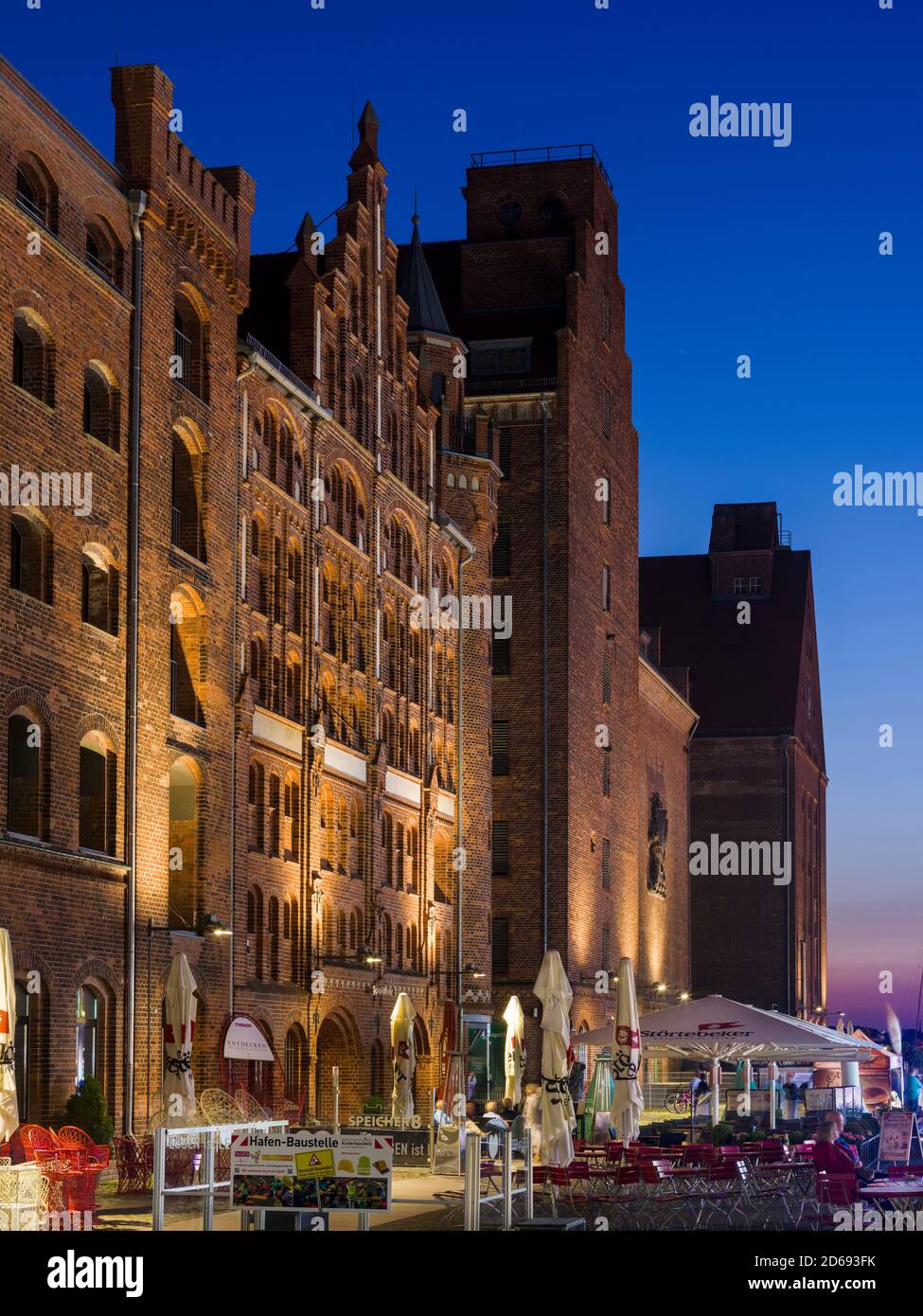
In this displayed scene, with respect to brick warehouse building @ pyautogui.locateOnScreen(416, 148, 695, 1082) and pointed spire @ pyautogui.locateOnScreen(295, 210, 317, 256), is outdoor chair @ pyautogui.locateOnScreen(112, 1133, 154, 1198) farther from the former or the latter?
brick warehouse building @ pyautogui.locateOnScreen(416, 148, 695, 1082)

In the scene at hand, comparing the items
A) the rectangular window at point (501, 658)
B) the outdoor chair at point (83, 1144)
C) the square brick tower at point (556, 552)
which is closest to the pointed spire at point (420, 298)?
the square brick tower at point (556, 552)

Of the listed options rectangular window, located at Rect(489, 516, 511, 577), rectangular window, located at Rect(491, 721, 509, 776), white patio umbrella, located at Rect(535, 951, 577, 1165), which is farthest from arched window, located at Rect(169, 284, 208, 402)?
rectangular window, located at Rect(491, 721, 509, 776)

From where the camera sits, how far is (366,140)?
50438mm

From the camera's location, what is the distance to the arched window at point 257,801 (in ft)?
135

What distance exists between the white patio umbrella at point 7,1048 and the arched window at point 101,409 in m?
12.6

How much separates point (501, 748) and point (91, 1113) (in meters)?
34.0

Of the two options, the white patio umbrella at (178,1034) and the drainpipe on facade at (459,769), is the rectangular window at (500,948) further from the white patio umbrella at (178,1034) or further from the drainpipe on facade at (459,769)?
the white patio umbrella at (178,1034)

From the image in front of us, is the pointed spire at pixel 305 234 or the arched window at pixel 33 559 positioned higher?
the pointed spire at pixel 305 234

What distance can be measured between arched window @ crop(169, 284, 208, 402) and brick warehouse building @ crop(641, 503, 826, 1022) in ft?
184

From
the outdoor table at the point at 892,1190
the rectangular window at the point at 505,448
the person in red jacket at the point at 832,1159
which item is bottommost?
the outdoor table at the point at 892,1190

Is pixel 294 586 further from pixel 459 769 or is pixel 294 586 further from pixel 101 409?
pixel 459 769

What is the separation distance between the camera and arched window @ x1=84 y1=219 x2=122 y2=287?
35125 millimetres

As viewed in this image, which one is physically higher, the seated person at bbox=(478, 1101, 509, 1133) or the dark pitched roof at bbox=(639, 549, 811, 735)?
the dark pitched roof at bbox=(639, 549, 811, 735)

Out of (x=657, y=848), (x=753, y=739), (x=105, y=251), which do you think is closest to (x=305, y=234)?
(x=105, y=251)
